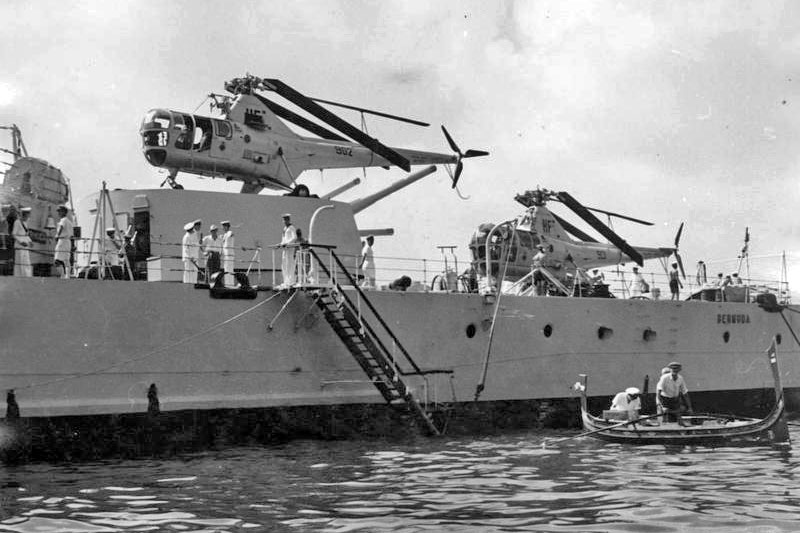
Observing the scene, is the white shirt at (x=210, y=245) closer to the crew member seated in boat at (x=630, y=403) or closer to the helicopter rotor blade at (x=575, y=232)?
the crew member seated in boat at (x=630, y=403)

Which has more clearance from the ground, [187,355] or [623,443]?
[187,355]

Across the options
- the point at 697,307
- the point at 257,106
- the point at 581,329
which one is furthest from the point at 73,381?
the point at 697,307

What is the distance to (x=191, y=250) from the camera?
18906 mm

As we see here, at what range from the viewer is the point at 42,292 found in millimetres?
16938

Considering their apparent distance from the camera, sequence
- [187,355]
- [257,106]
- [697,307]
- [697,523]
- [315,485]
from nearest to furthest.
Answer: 1. [697,523]
2. [315,485]
3. [187,355]
4. [257,106]
5. [697,307]

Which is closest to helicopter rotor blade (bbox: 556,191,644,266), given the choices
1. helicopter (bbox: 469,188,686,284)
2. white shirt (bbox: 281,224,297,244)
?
helicopter (bbox: 469,188,686,284)

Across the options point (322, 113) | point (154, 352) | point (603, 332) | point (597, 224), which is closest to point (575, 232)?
point (597, 224)

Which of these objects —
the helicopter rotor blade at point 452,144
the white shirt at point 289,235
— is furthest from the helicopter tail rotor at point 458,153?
the white shirt at point 289,235

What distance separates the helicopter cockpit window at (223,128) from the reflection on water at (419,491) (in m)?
7.91

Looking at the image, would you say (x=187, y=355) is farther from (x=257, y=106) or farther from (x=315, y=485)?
(x=257, y=106)

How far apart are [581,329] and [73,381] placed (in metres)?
13.3

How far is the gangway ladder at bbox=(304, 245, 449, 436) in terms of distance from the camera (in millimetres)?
18828

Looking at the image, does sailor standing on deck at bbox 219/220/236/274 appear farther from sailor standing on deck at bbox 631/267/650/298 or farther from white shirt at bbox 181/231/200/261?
sailor standing on deck at bbox 631/267/650/298

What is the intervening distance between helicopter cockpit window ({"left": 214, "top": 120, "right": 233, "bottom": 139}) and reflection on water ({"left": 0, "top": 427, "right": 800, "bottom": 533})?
791 cm
